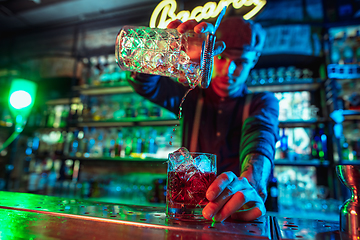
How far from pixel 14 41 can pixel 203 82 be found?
17.3 ft

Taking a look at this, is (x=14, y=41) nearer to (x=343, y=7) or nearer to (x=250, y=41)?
(x=250, y=41)

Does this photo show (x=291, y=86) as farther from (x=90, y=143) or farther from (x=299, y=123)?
(x=90, y=143)

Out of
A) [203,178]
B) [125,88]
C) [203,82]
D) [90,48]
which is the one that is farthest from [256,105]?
[90,48]

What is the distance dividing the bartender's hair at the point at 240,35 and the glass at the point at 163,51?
0.44 meters

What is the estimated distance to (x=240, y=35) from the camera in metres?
1.15

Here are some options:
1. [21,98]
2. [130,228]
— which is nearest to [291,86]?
[130,228]

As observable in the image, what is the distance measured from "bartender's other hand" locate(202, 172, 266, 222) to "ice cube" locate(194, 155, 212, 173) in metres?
0.05

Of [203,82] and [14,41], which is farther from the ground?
[14,41]

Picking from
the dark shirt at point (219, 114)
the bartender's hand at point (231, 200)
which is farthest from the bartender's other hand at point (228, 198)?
the dark shirt at point (219, 114)

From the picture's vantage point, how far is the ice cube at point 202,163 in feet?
2.10

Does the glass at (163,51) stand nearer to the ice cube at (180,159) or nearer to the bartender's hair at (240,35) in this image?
the ice cube at (180,159)

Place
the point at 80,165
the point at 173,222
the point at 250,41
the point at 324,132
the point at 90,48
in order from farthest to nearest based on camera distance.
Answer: the point at 90,48
the point at 80,165
the point at 324,132
the point at 250,41
the point at 173,222

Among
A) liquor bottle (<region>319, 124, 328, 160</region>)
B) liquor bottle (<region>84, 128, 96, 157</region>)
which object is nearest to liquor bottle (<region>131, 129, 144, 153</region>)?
liquor bottle (<region>84, 128, 96, 157</region>)

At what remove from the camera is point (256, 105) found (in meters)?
1.25
